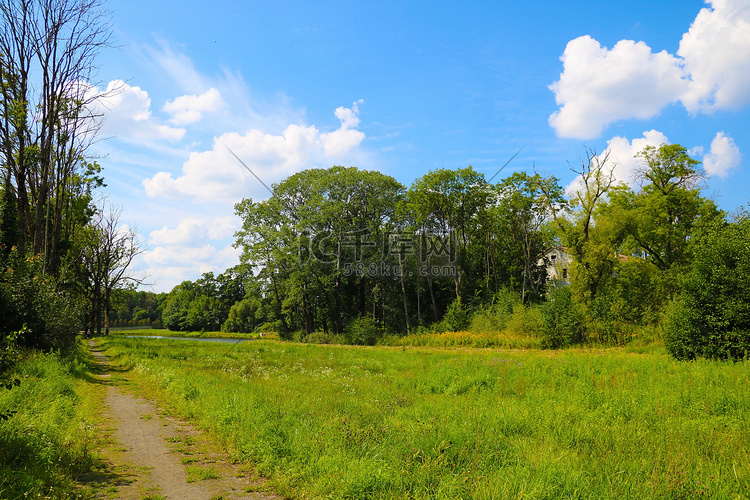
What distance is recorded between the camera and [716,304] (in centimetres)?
1389

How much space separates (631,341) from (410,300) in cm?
2342

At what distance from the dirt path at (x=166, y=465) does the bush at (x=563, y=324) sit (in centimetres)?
2081

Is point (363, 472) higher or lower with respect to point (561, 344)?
higher

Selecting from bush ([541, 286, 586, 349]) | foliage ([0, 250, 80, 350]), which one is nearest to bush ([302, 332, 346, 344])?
bush ([541, 286, 586, 349])

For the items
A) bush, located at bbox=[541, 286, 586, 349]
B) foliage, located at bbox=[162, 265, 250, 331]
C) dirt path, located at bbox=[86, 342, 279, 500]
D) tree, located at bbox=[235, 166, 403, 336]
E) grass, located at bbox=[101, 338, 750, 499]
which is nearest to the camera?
grass, located at bbox=[101, 338, 750, 499]

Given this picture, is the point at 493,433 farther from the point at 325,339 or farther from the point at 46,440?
the point at 325,339

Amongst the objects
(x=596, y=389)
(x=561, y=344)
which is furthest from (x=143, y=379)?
(x=561, y=344)

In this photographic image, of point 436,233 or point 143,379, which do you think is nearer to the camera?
point 143,379

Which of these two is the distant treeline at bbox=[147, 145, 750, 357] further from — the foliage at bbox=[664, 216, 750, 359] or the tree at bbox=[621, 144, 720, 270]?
the foliage at bbox=[664, 216, 750, 359]

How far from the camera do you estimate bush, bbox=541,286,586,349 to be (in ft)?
74.6

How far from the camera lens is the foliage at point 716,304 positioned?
43.6 feet

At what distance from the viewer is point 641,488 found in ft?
14.6

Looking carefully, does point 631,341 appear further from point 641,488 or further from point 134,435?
point 134,435

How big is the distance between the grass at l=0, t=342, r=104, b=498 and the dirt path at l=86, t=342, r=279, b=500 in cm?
39
